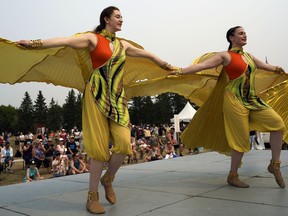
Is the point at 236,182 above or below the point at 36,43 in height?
below

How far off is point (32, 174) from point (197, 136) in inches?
239

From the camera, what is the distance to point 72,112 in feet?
226

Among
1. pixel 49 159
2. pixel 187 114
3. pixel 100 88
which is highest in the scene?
pixel 100 88

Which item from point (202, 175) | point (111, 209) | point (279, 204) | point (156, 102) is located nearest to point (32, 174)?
point (202, 175)

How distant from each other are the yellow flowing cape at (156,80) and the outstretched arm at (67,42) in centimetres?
18

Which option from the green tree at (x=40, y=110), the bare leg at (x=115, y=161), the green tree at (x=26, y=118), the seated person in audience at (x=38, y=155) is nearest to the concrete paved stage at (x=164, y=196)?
the bare leg at (x=115, y=161)

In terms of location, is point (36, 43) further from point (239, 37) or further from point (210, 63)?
point (239, 37)

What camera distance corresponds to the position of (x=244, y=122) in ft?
11.7

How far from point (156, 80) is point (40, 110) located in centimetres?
6858

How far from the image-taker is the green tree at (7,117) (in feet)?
258

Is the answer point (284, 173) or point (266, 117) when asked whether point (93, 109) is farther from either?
point (284, 173)

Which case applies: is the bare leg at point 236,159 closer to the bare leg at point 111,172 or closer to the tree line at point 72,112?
the bare leg at point 111,172

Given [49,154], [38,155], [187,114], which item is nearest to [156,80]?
[38,155]

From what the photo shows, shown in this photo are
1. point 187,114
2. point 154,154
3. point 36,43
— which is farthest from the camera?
point 187,114
